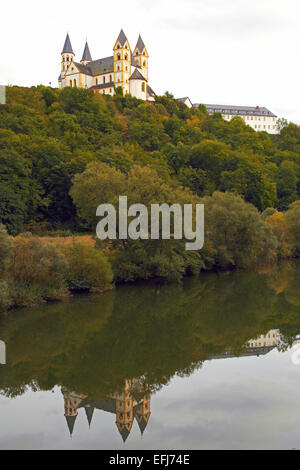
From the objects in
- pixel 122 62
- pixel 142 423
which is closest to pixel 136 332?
pixel 142 423

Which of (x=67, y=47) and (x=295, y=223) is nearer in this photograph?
(x=295, y=223)

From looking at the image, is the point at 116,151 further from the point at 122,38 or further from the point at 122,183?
the point at 122,38

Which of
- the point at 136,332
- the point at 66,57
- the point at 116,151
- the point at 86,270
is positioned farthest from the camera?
the point at 66,57

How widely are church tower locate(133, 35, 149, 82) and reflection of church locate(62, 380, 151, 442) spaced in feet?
247

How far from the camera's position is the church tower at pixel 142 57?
8262 centimetres

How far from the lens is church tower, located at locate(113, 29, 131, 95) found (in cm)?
7550

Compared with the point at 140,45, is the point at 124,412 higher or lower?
lower

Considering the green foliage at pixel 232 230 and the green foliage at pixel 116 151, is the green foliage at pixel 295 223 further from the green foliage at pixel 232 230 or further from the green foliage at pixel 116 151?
the green foliage at pixel 116 151

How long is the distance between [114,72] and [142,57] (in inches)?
344

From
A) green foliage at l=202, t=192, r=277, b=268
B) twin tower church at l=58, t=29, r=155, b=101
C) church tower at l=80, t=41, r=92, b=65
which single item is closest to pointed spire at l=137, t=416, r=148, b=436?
green foliage at l=202, t=192, r=277, b=268

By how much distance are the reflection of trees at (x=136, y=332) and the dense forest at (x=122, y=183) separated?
1.56 metres

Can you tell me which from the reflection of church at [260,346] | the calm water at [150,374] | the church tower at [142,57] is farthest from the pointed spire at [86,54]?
the reflection of church at [260,346]

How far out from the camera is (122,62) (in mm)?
75688

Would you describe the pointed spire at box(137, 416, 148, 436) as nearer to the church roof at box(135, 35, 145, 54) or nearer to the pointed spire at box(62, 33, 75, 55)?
the church roof at box(135, 35, 145, 54)
